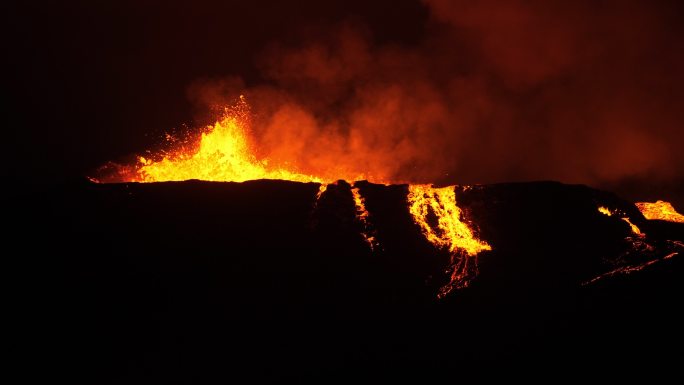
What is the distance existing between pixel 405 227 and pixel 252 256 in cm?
1075

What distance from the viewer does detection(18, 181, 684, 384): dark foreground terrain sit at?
30.8 m

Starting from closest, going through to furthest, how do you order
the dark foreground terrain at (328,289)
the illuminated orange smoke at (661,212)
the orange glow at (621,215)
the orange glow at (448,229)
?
the dark foreground terrain at (328,289), the orange glow at (448,229), the orange glow at (621,215), the illuminated orange smoke at (661,212)

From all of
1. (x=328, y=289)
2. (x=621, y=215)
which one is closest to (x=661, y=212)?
(x=621, y=215)

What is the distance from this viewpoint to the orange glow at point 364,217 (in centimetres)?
4018

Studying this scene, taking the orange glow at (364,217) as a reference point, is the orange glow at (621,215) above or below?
below

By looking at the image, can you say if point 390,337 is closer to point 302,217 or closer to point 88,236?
point 302,217

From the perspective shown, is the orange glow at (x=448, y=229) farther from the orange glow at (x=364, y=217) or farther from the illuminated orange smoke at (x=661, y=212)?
the illuminated orange smoke at (x=661, y=212)

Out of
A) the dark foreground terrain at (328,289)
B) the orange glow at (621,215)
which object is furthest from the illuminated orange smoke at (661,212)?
the orange glow at (621,215)

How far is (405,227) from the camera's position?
42.0 meters

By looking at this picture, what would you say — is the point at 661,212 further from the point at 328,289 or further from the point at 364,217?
the point at 328,289

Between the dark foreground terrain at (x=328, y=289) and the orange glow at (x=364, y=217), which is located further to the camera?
the orange glow at (x=364, y=217)

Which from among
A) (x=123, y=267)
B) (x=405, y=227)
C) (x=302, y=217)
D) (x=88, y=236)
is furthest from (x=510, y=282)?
(x=88, y=236)

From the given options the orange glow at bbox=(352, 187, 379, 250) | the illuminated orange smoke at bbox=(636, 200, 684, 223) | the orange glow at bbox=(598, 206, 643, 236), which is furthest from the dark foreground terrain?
the illuminated orange smoke at bbox=(636, 200, 684, 223)

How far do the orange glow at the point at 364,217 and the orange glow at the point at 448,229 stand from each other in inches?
138
